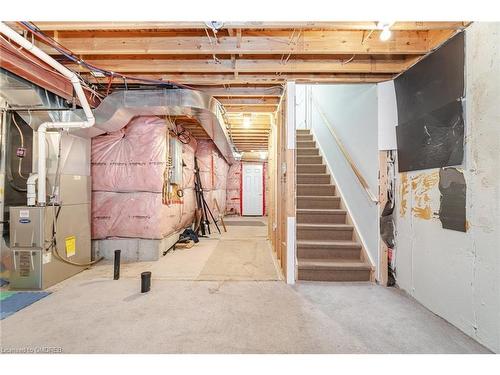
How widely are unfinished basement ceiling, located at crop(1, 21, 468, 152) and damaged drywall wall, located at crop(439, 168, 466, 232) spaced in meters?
1.28

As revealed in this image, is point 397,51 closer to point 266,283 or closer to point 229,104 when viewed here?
point 229,104

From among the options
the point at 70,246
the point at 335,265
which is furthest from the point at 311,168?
the point at 70,246

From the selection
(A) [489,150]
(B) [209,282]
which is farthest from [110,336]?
(A) [489,150]

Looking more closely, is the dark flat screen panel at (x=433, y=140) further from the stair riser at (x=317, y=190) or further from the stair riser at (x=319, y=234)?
the stair riser at (x=317, y=190)

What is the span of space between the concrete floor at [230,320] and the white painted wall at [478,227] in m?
0.19

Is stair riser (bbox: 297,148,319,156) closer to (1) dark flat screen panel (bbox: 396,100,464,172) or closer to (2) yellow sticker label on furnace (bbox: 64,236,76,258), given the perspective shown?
(1) dark flat screen panel (bbox: 396,100,464,172)

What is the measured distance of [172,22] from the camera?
206 centimetres

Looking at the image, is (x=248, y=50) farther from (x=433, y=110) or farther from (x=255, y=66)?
(x=433, y=110)

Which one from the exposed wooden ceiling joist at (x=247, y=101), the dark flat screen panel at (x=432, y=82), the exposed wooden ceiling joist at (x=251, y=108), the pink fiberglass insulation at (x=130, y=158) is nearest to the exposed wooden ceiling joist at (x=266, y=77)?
the dark flat screen panel at (x=432, y=82)

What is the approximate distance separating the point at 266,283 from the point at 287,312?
68 centimetres

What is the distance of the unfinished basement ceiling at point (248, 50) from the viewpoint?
6.93 ft

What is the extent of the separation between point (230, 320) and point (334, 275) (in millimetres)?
1506

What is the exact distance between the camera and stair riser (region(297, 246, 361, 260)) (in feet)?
10.1

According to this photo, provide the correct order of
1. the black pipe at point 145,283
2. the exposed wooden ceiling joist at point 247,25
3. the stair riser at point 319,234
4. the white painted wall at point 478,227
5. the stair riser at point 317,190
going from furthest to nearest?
the stair riser at point 317,190 < the stair riser at point 319,234 < the black pipe at point 145,283 < the exposed wooden ceiling joist at point 247,25 < the white painted wall at point 478,227
